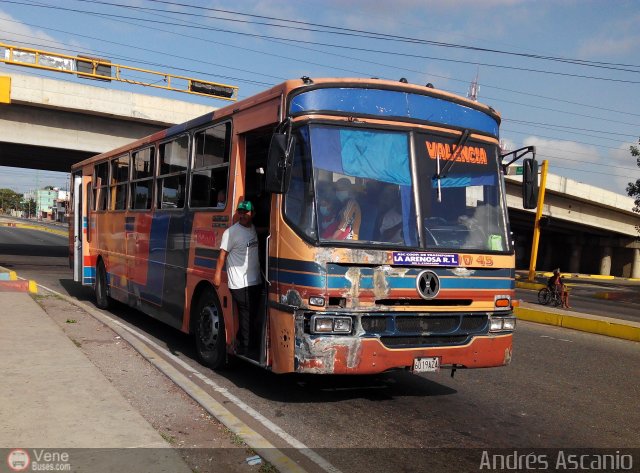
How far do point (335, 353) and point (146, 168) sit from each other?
215 inches

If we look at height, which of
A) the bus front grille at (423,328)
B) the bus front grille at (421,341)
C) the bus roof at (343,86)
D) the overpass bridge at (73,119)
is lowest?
the bus front grille at (421,341)

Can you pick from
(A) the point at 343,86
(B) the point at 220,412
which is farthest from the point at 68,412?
(A) the point at 343,86

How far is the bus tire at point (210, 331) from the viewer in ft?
22.9

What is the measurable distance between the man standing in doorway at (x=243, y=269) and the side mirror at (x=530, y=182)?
10.1ft

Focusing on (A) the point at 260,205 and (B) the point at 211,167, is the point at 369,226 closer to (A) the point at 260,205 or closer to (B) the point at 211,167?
(A) the point at 260,205

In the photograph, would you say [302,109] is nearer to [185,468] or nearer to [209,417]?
[209,417]

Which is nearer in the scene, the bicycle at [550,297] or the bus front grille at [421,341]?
the bus front grille at [421,341]

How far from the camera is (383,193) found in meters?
5.70

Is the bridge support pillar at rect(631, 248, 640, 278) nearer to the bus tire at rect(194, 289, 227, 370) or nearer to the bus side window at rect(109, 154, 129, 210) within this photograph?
the bus side window at rect(109, 154, 129, 210)

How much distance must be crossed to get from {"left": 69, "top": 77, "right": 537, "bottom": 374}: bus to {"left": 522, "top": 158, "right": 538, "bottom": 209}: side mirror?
2 centimetres

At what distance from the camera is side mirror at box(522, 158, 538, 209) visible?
683 centimetres

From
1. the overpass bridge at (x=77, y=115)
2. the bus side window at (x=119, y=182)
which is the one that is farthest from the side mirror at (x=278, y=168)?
the overpass bridge at (x=77, y=115)

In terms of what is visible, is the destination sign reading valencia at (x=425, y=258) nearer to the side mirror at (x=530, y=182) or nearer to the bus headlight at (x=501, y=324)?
the bus headlight at (x=501, y=324)

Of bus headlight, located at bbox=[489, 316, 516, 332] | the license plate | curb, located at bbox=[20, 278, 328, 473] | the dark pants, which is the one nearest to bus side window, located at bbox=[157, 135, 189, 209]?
curb, located at bbox=[20, 278, 328, 473]
